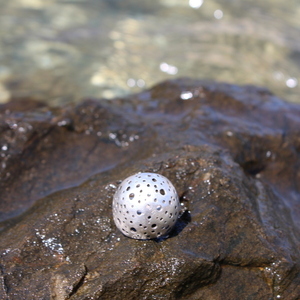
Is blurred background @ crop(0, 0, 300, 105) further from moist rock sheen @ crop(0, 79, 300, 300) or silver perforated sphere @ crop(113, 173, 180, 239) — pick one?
silver perforated sphere @ crop(113, 173, 180, 239)

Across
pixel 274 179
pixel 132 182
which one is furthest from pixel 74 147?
pixel 274 179

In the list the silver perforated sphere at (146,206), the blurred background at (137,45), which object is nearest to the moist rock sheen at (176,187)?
the silver perforated sphere at (146,206)

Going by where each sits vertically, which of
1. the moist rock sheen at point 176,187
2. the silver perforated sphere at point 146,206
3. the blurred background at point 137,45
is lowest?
the blurred background at point 137,45

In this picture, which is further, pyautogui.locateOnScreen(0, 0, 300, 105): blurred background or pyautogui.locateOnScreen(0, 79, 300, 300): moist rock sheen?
pyautogui.locateOnScreen(0, 0, 300, 105): blurred background

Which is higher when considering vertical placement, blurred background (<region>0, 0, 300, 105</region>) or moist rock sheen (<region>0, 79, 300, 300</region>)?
moist rock sheen (<region>0, 79, 300, 300</region>)

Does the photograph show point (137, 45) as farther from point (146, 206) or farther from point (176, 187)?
point (146, 206)

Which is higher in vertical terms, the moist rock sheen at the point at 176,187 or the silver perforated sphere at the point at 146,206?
the silver perforated sphere at the point at 146,206

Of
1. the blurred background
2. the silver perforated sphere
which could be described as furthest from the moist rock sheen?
the blurred background

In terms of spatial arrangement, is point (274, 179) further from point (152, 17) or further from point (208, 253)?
point (152, 17)

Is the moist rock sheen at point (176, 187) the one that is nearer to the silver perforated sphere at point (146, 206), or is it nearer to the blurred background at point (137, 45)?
the silver perforated sphere at point (146, 206)
